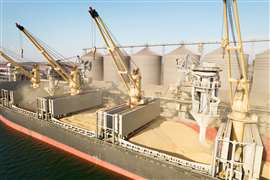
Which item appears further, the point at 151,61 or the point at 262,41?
the point at 151,61

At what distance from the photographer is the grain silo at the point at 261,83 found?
28358mm

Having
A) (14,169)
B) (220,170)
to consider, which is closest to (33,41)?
(14,169)

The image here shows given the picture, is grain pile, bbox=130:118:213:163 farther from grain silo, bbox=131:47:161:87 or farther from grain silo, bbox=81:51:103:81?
grain silo, bbox=81:51:103:81

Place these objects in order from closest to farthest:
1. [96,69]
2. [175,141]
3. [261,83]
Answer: [175,141] → [261,83] → [96,69]

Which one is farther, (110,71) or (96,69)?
(96,69)

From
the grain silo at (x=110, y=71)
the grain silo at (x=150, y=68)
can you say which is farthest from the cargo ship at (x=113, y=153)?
the grain silo at (x=150, y=68)

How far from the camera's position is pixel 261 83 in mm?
29781

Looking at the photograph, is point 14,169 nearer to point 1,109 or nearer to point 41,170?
point 41,170

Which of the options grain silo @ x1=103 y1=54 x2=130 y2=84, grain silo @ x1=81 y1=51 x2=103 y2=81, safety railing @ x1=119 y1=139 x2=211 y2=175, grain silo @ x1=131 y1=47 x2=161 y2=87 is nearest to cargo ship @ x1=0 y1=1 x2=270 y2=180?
safety railing @ x1=119 y1=139 x2=211 y2=175

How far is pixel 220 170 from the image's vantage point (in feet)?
48.6

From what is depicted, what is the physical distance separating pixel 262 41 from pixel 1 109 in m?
55.8

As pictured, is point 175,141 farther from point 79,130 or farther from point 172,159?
point 79,130

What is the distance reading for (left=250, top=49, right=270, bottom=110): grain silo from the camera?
2836 cm

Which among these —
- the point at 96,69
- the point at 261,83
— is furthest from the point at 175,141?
the point at 96,69
